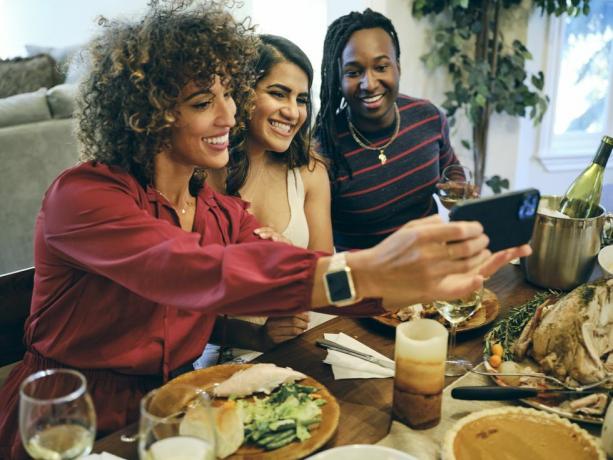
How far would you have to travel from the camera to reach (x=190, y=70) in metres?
1.27

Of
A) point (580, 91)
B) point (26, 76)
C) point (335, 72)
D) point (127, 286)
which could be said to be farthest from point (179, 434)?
point (26, 76)

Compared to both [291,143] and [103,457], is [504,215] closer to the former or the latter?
[103,457]

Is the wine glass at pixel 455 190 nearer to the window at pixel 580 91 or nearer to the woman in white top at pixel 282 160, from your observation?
the woman in white top at pixel 282 160

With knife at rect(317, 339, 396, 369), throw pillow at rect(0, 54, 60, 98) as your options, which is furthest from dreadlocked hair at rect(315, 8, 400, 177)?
throw pillow at rect(0, 54, 60, 98)

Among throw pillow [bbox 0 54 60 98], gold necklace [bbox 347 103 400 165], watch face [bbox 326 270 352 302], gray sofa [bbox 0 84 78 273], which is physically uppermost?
throw pillow [bbox 0 54 60 98]

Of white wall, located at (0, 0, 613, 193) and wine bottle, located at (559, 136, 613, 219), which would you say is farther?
white wall, located at (0, 0, 613, 193)

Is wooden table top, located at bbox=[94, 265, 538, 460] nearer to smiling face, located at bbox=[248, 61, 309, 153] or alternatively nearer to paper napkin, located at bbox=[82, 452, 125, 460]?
paper napkin, located at bbox=[82, 452, 125, 460]

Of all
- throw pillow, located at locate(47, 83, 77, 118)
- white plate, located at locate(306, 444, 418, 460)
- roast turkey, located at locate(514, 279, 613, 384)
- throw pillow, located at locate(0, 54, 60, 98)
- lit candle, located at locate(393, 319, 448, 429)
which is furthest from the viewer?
throw pillow, located at locate(0, 54, 60, 98)

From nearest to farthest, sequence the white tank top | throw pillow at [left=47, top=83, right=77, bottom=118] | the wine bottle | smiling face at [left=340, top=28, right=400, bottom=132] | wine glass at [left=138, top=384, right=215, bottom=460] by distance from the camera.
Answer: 1. wine glass at [left=138, top=384, right=215, bottom=460]
2. the wine bottle
3. the white tank top
4. smiling face at [left=340, top=28, right=400, bottom=132]
5. throw pillow at [left=47, top=83, right=77, bottom=118]

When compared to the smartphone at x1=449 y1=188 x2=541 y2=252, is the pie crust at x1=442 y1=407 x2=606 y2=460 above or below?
below

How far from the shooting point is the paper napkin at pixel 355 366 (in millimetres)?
1191

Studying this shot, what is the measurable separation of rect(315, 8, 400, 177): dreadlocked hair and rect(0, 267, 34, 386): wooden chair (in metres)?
1.13

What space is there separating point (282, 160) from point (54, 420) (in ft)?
4.49

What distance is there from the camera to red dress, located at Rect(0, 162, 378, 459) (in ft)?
3.25
